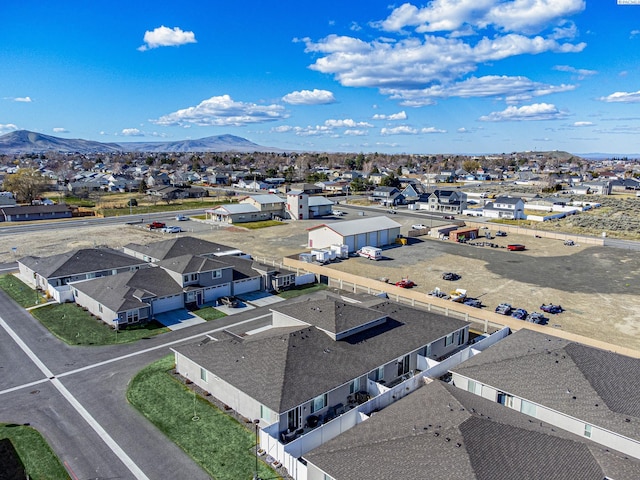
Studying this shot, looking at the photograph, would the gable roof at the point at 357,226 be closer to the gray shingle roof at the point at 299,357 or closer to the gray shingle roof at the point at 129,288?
the gray shingle roof at the point at 129,288

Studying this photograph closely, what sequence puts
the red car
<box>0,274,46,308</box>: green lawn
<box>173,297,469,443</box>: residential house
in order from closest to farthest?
<box>173,297,469,443</box>: residential house → <box>0,274,46,308</box>: green lawn → the red car

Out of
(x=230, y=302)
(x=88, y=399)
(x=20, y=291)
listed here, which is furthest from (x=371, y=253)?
(x=20, y=291)

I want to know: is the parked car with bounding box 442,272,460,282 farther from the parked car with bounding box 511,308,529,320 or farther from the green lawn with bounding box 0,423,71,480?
the green lawn with bounding box 0,423,71,480

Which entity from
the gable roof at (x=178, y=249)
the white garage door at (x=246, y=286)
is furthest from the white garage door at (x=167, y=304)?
the gable roof at (x=178, y=249)

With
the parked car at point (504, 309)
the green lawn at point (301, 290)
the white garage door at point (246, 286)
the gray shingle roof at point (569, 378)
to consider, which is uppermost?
the gray shingle roof at point (569, 378)

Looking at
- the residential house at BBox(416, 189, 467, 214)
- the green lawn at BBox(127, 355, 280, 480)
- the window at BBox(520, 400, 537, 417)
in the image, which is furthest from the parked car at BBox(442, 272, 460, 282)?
the residential house at BBox(416, 189, 467, 214)

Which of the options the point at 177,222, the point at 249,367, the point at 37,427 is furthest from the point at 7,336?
the point at 177,222
